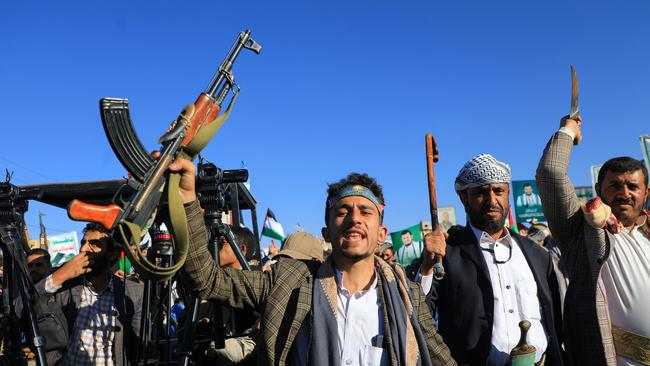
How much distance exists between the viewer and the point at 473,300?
9.55ft

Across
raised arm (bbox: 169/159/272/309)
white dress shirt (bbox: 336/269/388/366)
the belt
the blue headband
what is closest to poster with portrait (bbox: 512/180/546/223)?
the belt

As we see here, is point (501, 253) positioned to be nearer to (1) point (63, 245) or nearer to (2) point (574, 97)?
(2) point (574, 97)

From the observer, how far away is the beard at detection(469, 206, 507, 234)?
10.0 feet

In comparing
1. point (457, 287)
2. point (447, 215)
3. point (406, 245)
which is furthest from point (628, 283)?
point (447, 215)

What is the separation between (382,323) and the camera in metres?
2.38

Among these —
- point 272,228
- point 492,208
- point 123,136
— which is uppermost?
point 272,228

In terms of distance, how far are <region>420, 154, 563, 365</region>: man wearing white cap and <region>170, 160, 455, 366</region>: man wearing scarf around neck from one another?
0.40 metres

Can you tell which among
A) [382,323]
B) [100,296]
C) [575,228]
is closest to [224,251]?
[100,296]

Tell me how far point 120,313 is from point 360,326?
2122 millimetres

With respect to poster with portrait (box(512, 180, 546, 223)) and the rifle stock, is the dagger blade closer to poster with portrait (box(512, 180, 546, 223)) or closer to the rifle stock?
the rifle stock

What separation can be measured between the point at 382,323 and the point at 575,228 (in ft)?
4.38

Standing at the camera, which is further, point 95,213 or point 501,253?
point 501,253

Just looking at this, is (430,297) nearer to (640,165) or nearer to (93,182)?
(640,165)

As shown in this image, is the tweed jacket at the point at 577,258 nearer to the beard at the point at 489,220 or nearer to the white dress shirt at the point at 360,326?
the beard at the point at 489,220
